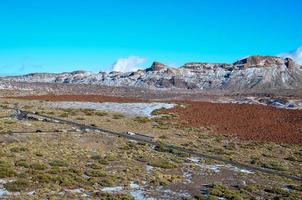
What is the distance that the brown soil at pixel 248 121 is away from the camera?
152 feet

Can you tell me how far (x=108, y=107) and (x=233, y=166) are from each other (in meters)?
38.4

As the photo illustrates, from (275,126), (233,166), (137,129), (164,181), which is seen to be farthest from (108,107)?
(164,181)

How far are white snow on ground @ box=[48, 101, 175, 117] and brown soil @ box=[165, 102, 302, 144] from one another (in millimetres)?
3672

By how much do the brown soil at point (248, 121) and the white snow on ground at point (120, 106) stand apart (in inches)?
145

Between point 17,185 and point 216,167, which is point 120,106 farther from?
point 17,185

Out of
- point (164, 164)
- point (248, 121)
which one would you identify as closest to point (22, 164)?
point (164, 164)

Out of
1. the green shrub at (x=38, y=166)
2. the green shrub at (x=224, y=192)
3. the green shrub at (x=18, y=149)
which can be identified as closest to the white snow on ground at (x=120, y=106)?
the green shrub at (x=18, y=149)

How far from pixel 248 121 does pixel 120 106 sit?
20.8 metres

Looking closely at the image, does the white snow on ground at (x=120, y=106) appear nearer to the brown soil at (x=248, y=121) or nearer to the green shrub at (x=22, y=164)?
the brown soil at (x=248, y=121)

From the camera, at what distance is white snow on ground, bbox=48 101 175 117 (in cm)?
6234

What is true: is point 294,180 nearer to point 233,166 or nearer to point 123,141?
point 233,166

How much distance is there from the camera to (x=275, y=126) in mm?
51219

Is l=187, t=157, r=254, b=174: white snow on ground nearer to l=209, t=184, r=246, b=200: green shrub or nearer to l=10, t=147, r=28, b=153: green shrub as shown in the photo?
l=209, t=184, r=246, b=200: green shrub

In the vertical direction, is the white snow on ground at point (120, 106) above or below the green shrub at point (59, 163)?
above
